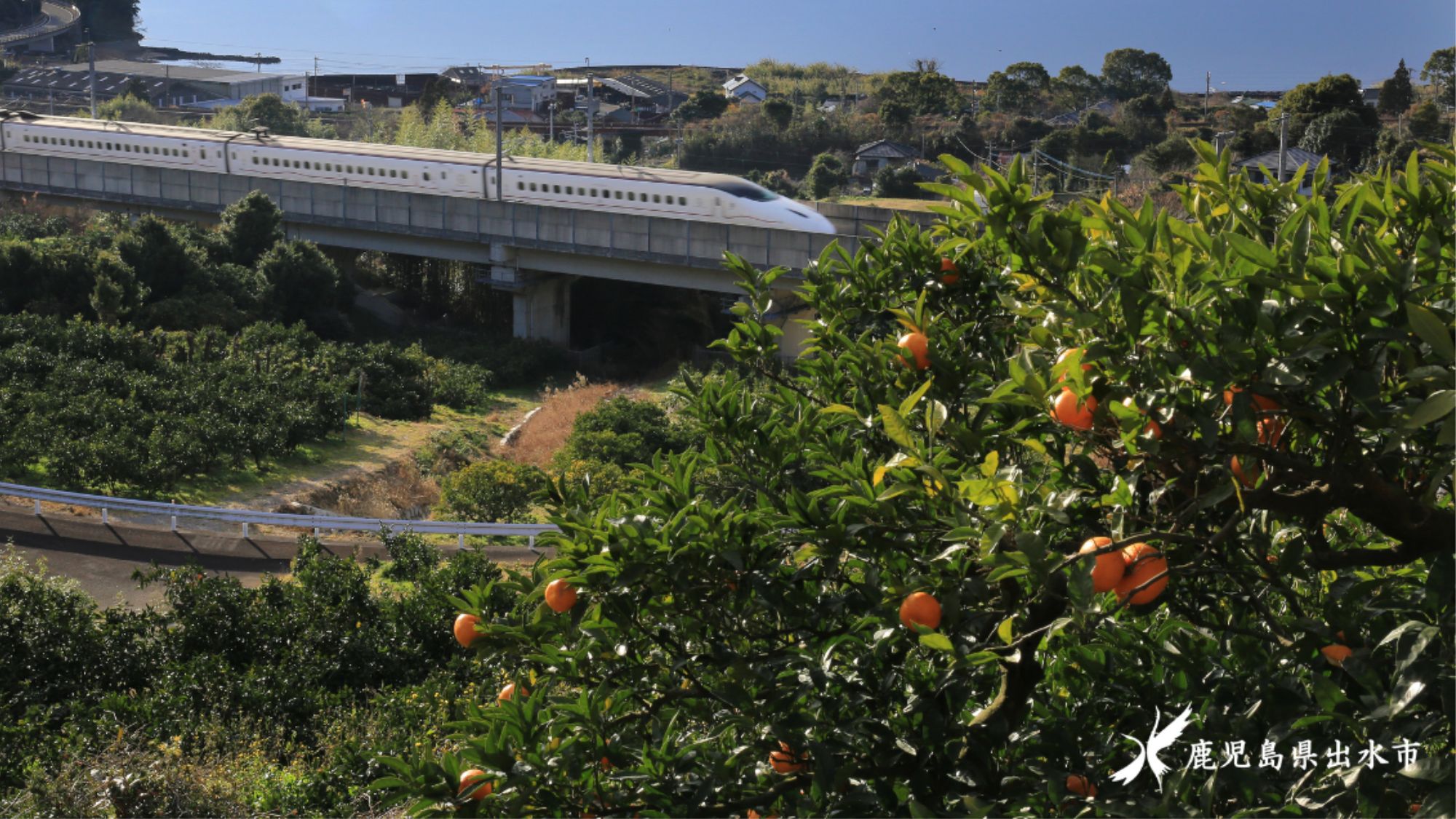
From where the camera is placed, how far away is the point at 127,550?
18.1 meters

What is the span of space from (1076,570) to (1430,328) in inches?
38.3

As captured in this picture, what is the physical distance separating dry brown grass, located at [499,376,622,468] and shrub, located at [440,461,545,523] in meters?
2.76

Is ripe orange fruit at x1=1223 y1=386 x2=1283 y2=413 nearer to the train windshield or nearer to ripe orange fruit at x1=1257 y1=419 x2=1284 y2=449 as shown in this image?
ripe orange fruit at x1=1257 y1=419 x2=1284 y2=449

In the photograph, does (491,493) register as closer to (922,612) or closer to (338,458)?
(338,458)

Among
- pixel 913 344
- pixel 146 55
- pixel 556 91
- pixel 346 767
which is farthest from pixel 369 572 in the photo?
pixel 146 55

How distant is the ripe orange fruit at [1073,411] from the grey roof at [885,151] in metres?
63.9

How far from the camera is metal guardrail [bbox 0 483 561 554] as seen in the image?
18.9 meters

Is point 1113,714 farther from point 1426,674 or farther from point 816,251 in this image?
point 816,251

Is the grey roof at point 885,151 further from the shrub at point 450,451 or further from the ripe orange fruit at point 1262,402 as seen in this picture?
the ripe orange fruit at point 1262,402

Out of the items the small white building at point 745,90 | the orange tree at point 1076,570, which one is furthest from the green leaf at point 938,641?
the small white building at point 745,90

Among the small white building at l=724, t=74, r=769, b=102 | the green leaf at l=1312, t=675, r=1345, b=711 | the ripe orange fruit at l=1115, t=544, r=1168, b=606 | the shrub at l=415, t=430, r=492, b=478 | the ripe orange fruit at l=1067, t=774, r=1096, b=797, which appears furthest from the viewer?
the small white building at l=724, t=74, r=769, b=102

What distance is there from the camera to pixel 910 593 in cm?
397

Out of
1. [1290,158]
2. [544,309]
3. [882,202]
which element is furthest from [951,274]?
[882,202]

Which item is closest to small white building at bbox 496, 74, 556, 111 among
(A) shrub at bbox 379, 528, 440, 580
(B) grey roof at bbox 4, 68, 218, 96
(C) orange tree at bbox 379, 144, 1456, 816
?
(B) grey roof at bbox 4, 68, 218, 96
